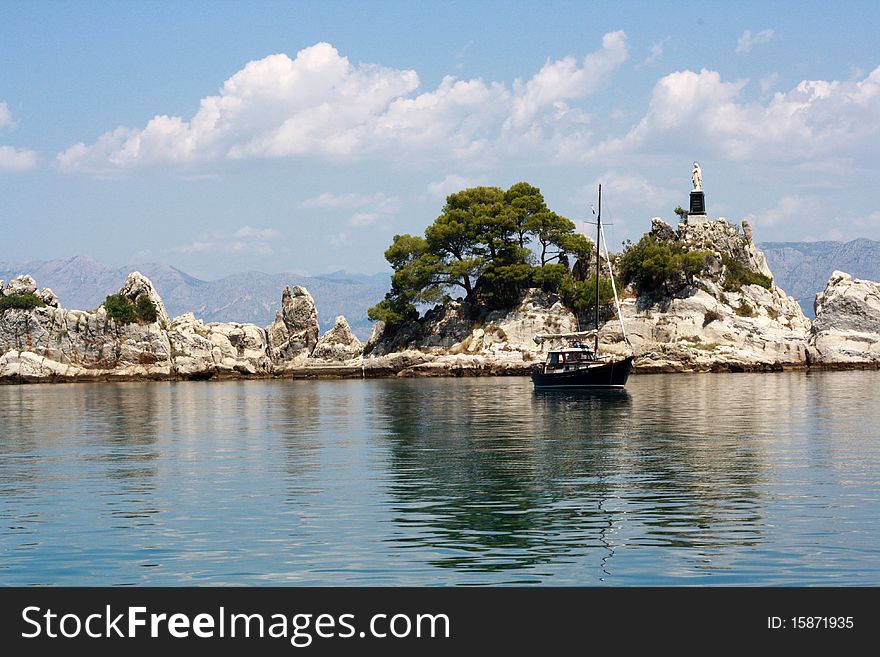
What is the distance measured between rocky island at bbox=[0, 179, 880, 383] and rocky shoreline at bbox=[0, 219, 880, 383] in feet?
0.54

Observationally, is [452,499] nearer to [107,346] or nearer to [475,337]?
[475,337]

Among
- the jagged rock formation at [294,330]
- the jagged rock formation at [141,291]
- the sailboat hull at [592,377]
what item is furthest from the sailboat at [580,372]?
the jagged rock formation at [141,291]

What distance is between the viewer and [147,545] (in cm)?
2120

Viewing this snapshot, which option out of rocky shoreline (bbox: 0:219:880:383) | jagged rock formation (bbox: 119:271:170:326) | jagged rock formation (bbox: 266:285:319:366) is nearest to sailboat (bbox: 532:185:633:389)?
rocky shoreline (bbox: 0:219:880:383)

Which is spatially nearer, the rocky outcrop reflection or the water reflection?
the rocky outcrop reflection

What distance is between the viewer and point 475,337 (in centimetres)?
11656

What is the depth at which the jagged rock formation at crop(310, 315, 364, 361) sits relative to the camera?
126181 millimetres

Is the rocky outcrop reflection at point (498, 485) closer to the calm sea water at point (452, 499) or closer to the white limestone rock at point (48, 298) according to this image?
the calm sea water at point (452, 499)

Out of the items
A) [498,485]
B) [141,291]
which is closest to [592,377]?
[498,485]

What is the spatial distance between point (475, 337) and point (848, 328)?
132ft

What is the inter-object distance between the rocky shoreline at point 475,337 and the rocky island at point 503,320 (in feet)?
0.54

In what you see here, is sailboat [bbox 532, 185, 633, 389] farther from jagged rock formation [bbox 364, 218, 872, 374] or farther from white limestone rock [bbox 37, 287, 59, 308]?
white limestone rock [bbox 37, 287, 59, 308]
